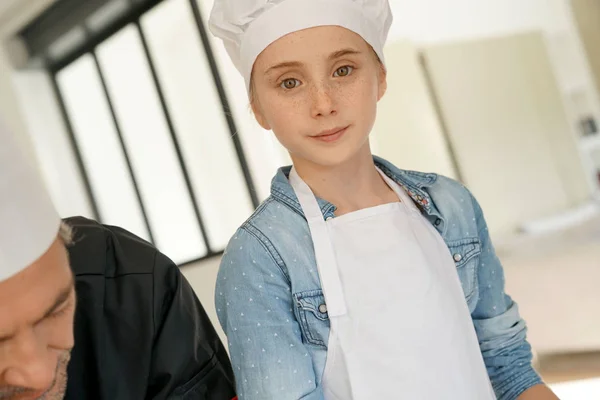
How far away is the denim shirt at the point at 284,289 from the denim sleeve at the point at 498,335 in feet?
0.04

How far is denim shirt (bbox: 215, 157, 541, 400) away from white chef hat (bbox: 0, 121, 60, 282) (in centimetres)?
23

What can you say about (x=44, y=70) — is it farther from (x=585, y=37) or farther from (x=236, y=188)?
(x=585, y=37)

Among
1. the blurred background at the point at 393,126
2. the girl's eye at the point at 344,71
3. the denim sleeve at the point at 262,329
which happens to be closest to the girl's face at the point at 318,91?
the girl's eye at the point at 344,71

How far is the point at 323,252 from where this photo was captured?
2.46ft

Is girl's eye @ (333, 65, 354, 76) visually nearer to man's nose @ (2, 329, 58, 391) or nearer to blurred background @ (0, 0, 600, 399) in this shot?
man's nose @ (2, 329, 58, 391)

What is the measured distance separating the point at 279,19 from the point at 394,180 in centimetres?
30

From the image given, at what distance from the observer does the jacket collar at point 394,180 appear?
2.58ft

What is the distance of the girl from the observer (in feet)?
2.34

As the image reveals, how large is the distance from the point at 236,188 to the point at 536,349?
4.48ft

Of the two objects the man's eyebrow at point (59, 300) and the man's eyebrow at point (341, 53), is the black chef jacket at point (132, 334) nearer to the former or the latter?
the man's eyebrow at point (59, 300)

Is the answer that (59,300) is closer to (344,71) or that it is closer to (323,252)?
(323,252)

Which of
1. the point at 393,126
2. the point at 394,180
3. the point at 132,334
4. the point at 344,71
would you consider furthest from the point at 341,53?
the point at 393,126

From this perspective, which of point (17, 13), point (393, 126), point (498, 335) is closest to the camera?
point (498, 335)

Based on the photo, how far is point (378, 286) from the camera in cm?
75
